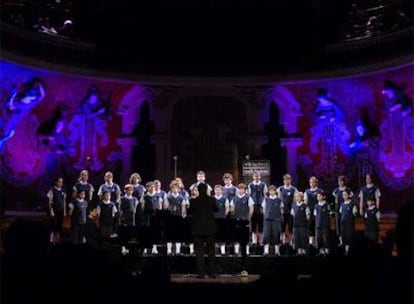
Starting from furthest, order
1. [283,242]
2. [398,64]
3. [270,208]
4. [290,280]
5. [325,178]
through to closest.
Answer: [325,178], [398,64], [283,242], [270,208], [290,280]

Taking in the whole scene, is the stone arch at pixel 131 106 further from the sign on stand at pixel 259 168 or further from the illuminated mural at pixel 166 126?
the sign on stand at pixel 259 168

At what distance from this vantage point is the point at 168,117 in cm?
1989

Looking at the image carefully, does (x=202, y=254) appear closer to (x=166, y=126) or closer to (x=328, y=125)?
(x=166, y=126)

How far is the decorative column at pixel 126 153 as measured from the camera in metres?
19.6

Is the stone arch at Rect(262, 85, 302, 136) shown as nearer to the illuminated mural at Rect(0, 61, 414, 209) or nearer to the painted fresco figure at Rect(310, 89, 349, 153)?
the illuminated mural at Rect(0, 61, 414, 209)

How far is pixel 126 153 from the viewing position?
19.7 m

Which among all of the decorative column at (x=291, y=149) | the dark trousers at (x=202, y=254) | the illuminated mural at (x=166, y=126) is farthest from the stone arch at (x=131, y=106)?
the dark trousers at (x=202, y=254)

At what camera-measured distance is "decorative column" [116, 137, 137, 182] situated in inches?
771

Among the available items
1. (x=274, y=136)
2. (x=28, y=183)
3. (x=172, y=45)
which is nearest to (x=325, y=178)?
(x=274, y=136)

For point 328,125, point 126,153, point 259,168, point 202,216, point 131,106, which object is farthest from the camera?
point 131,106

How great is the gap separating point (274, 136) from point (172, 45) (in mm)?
4659

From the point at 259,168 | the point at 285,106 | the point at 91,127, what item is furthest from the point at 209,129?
the point at 91,127

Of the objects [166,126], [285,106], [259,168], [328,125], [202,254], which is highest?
[285,106]

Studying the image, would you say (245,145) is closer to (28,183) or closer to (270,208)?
(270,208)
